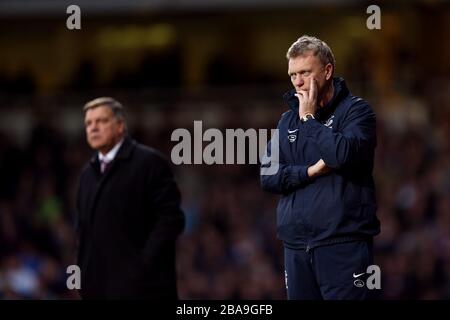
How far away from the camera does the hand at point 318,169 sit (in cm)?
640

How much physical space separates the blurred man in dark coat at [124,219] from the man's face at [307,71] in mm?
1894

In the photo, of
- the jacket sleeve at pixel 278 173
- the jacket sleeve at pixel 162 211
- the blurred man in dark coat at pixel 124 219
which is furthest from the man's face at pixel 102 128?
the jacket sleeve at pixel 278 173

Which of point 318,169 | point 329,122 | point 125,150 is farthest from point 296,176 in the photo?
point 125,150

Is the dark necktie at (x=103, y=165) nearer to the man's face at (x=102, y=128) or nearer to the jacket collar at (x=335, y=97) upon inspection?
the man's face at (x=102, y=128)

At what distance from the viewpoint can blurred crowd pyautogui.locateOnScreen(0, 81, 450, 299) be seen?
13.8 metres

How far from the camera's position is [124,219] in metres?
8.01

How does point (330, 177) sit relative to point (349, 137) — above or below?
below

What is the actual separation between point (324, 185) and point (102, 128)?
87.5 inches

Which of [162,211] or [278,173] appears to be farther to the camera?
[162,211]

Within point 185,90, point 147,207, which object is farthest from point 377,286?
point 185,90

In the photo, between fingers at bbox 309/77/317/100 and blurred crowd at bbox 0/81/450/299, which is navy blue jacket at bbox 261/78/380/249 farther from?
blurred crowd at bbox 0/81/450/299

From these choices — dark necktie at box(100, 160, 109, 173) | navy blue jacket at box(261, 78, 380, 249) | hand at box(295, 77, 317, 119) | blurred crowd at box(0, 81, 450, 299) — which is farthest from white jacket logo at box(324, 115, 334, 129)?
blurred crowd at box(0, 81, 450, 299)

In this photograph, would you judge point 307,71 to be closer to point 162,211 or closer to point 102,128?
point 162,211
